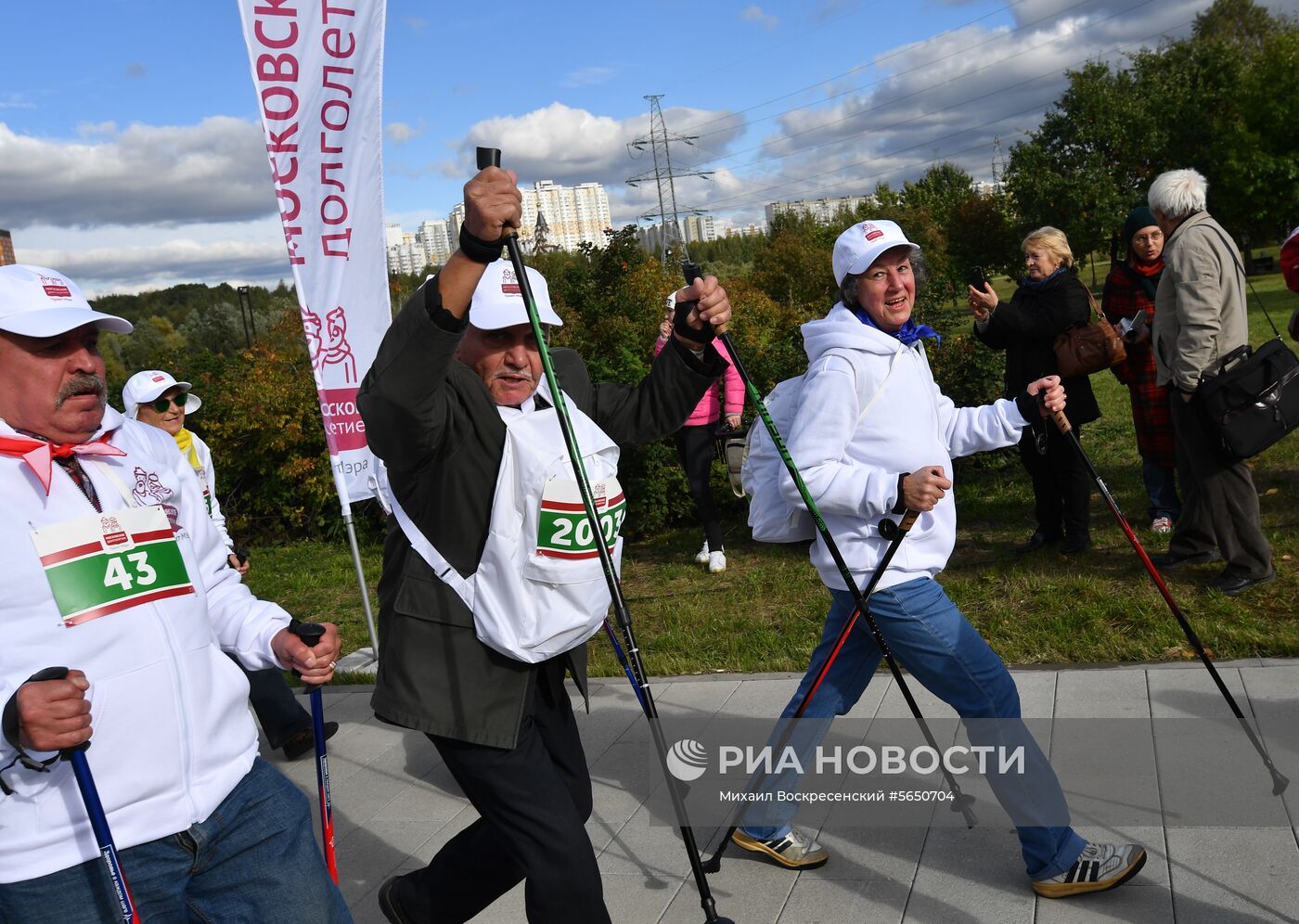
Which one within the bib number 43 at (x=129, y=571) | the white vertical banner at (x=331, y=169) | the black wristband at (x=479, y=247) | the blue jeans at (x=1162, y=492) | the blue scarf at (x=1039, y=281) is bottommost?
the blue jeans at (x=1162, y=492)

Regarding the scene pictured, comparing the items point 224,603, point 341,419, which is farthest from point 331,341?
point 224,603

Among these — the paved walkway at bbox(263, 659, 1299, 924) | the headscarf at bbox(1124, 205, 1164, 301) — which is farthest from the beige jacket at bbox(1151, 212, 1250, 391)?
the paved walkway at bbox(263, 659, 1299, 924)

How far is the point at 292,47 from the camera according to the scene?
6.00m

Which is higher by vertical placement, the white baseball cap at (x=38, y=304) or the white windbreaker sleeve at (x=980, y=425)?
the white baseball cap at (x=38, y=304)

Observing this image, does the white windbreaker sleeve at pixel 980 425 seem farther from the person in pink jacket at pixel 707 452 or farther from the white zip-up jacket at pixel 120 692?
the person in pink jacket at pixel 707 452

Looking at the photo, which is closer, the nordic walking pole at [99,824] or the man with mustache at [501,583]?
the nordic walking pole at [99,824]

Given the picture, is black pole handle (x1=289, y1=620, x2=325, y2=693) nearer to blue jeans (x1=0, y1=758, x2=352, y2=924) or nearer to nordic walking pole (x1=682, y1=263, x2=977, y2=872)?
blue jeans (x1=0, y1=758, x2=352, y2=924)

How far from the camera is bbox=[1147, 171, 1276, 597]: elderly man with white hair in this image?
238 inches

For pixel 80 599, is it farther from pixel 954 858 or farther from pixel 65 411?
pixel 954 858

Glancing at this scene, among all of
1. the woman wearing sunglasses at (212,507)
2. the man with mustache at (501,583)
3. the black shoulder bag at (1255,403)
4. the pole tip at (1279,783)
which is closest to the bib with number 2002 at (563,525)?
the man with mustache at (501,583)

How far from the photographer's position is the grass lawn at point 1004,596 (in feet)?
18.6

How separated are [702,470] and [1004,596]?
8.27 feet

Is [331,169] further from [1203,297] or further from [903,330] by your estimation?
[1203,297]

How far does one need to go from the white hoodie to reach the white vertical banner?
3.54 metres
